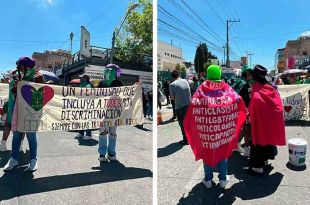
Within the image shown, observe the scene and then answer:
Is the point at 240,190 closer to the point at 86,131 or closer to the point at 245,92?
the point at 245,92

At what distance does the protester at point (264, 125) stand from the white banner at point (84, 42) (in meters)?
25.6

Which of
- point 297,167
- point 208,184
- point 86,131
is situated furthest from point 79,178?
point 86,131

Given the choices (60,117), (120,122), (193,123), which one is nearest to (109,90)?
(120,122)

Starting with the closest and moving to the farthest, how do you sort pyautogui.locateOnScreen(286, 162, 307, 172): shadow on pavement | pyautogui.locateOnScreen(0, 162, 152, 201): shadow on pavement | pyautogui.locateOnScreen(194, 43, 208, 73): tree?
1. pyautogui.locateOnScreen(0, 162, 152, 201): shadow on pavement
2. pyautogui.locateOnScreen(286, 162, 307, 172): shadow on pavement
3. pyautogui.locateOnScreen(194, 43, 208, 73): tree

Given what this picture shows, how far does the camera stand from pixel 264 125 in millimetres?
5539

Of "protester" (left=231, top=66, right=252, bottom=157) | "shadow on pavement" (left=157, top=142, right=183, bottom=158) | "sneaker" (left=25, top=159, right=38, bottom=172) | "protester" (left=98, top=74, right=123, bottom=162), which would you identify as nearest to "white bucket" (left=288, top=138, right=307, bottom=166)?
"protester" (left=231, top=66, right=252, bottom=157)

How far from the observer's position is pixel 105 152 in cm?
644

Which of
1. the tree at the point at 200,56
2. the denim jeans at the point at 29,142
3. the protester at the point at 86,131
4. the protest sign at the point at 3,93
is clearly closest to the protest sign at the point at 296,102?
the protester at the point at 86,131

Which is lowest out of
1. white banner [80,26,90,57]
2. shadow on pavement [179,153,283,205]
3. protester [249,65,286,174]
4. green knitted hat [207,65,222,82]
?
shadow on pavement [179,153,283,205]

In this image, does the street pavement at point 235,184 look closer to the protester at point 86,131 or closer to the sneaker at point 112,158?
the sneaker at point 112,158

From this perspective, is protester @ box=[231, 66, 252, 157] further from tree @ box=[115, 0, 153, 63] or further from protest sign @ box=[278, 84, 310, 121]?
tree @ box=[115, 0, 153, 63]

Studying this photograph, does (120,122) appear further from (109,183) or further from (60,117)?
(109,183)

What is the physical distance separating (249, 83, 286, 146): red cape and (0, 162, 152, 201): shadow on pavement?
6.03 ft

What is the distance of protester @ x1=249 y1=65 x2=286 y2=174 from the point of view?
5539mm
